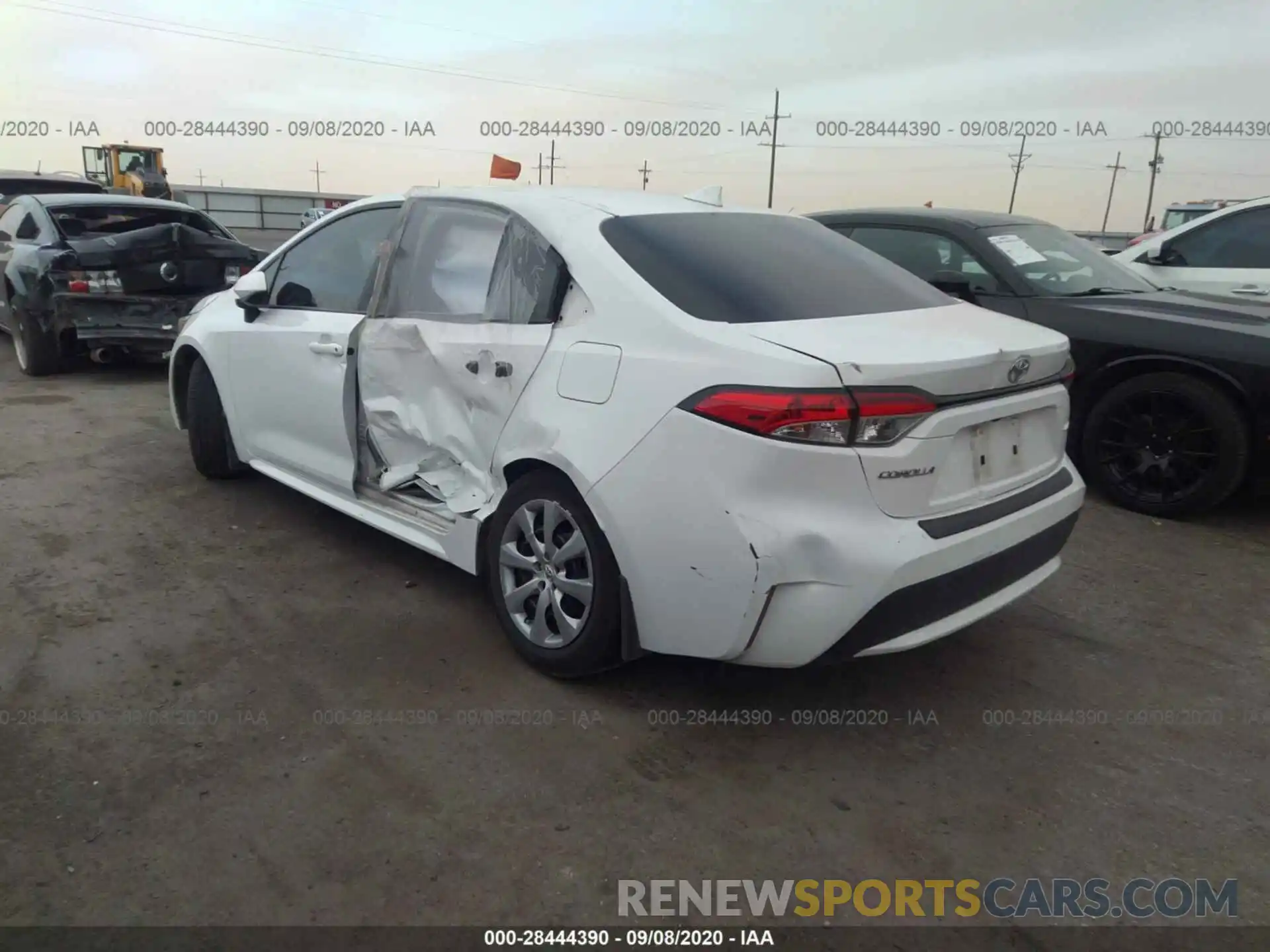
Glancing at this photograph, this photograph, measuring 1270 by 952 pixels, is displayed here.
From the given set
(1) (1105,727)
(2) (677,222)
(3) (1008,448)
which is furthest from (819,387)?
(1) (1105,727)

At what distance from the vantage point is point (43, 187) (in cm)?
1187

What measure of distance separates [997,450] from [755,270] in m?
0.94

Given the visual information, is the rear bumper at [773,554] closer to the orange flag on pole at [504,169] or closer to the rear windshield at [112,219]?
the orange flag on pole at [504,169]

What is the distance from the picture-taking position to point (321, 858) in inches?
91.0

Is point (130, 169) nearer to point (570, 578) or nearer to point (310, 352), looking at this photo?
point (310, 352)

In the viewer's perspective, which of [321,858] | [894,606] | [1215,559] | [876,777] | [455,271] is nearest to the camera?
[321,858]

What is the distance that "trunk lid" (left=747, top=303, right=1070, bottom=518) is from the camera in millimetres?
2525

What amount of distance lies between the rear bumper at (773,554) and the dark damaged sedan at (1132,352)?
260 cm

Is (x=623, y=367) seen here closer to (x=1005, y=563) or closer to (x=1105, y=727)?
(x=1005, y=563)

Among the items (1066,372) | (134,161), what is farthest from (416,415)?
(134,161)

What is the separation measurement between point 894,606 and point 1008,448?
2.32 ft

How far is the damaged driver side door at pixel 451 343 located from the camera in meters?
3.18

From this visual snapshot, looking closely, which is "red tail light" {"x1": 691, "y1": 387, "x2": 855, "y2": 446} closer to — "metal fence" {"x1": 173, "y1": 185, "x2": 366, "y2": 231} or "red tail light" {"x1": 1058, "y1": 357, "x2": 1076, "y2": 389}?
"red tail light" {"x1": 1058, "y1": 357, "x2": 1076, "y2": 389}

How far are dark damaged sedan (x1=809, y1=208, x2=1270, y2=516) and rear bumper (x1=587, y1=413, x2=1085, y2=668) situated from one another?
2.60 meters
